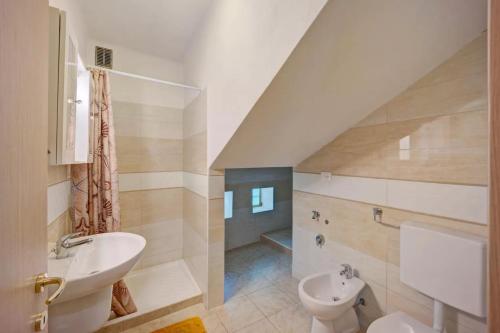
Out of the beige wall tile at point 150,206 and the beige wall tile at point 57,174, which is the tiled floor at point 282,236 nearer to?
the beige wall tile at point 150,206

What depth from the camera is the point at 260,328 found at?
1689mm

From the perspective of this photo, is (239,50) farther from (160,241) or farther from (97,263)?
(160,241)

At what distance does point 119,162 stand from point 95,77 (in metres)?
0.88

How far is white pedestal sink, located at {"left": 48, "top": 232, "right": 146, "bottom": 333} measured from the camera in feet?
3.43

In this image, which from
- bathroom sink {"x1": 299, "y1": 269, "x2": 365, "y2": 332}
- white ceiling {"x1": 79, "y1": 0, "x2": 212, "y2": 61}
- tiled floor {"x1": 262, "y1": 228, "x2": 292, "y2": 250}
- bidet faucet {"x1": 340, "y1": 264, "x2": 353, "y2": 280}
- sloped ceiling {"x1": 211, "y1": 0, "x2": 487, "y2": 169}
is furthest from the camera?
tiled floor {"x1": 262, "y1": 228, "x2": 292, "y2": 250}

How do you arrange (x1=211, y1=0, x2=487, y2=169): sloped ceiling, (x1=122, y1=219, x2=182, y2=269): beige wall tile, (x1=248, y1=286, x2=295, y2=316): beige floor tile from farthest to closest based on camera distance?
(x1=122, y1=219, x2=182, y2=269): beige wall tile
(x1=248, y1=286, x2=295, y2=316): beige floor tile
(x1=211, y1=0, x2=487, y2=169): sloped ceiling

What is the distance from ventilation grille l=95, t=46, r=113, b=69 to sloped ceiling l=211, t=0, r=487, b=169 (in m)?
1.75

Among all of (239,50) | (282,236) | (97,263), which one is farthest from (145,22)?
(282,236)

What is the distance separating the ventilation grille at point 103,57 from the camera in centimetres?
220

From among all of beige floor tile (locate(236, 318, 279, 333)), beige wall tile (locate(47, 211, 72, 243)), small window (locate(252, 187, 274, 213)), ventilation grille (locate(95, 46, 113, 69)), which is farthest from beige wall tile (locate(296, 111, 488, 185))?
ventilation grille (locate(95, 46, 113, 69))

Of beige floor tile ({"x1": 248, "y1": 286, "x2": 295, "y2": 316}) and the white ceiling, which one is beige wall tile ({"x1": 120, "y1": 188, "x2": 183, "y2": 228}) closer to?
beige floor tile ({"x1": 248, "y1": 286, "x2": 295, "y2": 316})

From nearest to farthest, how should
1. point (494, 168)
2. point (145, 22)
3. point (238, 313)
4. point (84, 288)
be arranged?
point (494, 168) < point (84, 288) < point (238, 313) < point (145, 22)

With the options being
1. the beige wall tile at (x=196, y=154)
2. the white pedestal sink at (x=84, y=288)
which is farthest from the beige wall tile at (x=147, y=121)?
the white pedestal sink at (x=84, y=288)

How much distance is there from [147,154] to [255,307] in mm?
1975
